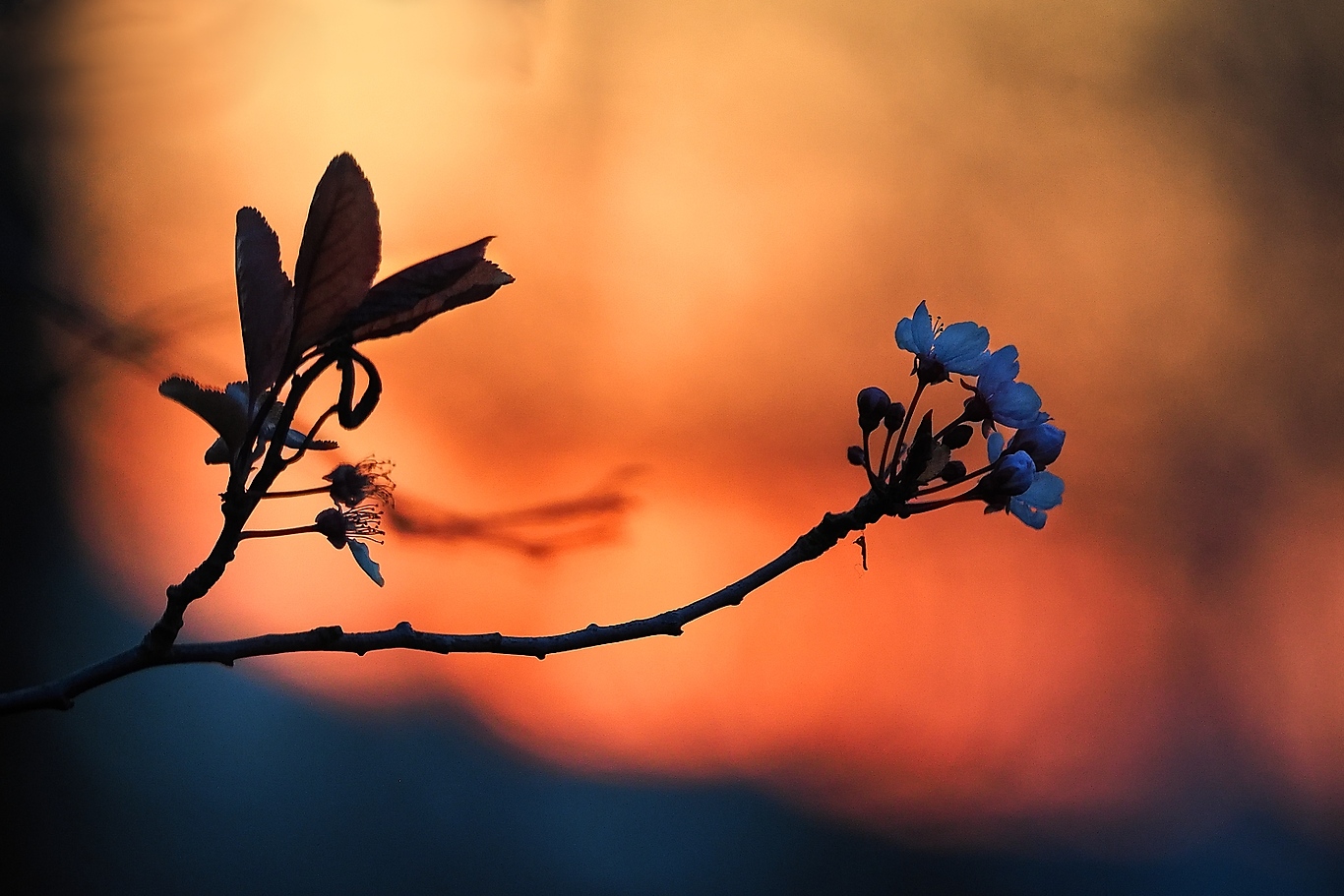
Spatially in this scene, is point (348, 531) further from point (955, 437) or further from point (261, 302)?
point (955, 437)

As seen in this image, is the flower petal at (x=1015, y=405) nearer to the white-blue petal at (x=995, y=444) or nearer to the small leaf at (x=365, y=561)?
the white-blue petal at (x=995, y=444)

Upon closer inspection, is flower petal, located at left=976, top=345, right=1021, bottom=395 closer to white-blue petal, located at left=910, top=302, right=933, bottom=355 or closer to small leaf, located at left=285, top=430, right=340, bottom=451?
white-blue petal, located at left=910, top=302, right=933, bottom=355

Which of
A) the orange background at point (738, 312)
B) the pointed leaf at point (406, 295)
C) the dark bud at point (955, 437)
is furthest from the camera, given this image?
the orange background at point (738, 312)

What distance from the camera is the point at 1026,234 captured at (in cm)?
134

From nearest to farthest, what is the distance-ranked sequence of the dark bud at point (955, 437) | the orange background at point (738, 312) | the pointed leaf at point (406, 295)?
the pointed leaf at point (406, 295)
the dark bud at point (955, 437)
the orange background at point (738, 312)

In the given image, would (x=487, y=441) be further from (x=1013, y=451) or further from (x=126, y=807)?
(x=1013, y=451)

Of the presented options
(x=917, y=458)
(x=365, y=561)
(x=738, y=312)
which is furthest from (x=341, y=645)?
(x=738, y=312)

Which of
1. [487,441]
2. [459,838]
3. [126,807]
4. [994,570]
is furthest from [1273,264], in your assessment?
[126,807]

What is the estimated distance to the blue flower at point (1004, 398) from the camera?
0.38 meters

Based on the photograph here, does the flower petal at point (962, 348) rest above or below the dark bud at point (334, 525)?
above

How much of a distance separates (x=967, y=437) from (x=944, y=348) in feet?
0.18

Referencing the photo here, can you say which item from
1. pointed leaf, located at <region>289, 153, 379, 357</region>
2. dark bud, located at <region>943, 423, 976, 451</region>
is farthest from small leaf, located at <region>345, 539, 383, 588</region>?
dark bud, located at <region>943, 423, 976, 451</region>

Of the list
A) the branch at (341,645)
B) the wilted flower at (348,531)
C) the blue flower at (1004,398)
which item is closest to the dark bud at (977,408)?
the blue flower at (1004,398)

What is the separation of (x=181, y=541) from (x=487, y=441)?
0.41 m
